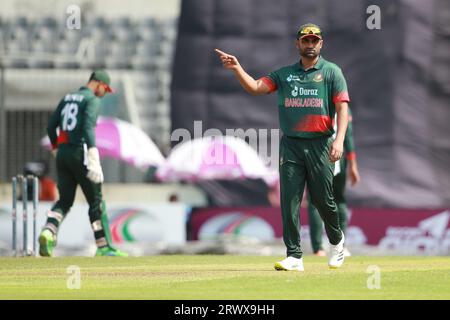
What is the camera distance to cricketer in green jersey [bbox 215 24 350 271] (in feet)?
38.3

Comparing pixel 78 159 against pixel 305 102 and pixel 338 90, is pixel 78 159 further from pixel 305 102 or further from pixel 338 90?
pixel 338 90

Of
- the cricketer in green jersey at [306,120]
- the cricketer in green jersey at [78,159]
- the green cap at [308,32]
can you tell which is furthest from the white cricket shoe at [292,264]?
the cricketer in green jersey at [78,159]

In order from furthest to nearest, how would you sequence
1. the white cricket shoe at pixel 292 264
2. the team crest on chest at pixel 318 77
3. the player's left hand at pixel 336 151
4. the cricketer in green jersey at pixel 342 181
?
1. the cricketer in green jersey at pixel 342 181
2. the white cricket shoe at pixel 292 264
3. the team crest on chest at pixel 318 77
4. the player's left hand at pixel 336 151

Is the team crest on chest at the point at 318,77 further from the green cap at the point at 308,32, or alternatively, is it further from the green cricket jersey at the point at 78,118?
the green cricket jersey at the point at 78,118

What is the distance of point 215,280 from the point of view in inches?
440

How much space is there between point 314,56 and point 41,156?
1655cm

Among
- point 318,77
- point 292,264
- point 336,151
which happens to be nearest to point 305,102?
point 318,77

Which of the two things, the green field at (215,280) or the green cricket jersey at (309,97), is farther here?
the green cricket jersey at (309,97)

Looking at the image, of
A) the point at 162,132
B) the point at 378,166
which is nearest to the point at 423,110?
the point at 378,166

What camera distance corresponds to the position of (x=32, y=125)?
1102 inches

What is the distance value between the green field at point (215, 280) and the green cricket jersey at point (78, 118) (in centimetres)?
165

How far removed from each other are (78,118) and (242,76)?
4229 millimetres

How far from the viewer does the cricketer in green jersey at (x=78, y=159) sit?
15266mm

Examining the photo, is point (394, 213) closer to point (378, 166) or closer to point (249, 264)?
point (378, 166)
